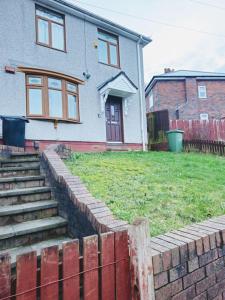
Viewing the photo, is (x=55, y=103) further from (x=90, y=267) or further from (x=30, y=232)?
(x=90, y=267)

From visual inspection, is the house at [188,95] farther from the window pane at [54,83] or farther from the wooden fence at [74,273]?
the wooden fence at [74,273]

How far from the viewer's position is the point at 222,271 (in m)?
2.21

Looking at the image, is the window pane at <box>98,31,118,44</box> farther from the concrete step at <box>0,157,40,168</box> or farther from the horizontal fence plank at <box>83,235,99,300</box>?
the horizontal fence plank at <box>83,235,99,300</box>

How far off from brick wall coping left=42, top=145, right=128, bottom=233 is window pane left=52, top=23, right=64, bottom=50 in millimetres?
7473

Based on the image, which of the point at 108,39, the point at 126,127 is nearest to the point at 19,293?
the point at 126,127

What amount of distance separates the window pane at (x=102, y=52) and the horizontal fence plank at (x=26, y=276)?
1081 cm

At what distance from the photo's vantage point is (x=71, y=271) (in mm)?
1408

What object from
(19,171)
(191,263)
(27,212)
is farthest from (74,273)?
(19,171)

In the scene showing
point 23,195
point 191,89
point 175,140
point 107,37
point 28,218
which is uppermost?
point 191,89

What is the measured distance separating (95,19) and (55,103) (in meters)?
4.43

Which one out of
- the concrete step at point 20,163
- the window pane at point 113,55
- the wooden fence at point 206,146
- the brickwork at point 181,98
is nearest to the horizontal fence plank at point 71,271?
the concrete step at point 20,163

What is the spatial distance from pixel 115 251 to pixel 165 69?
87.7 ft

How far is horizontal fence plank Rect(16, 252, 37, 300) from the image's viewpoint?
125 centimetres

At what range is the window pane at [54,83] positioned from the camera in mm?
9138
